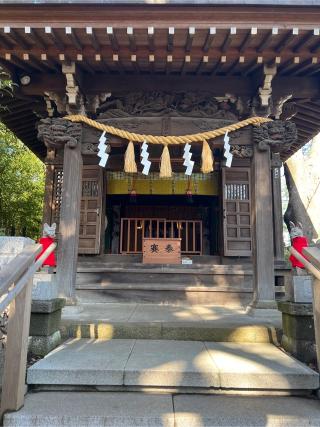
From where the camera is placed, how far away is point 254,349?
3.77 meters

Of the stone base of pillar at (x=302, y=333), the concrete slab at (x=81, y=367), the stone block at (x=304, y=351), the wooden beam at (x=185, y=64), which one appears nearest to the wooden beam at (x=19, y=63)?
the wooden beam at (x=185, y=64)

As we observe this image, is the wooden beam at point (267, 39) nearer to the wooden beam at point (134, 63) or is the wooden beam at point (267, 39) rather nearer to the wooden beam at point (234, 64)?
the wooden beam at point (234, 64)

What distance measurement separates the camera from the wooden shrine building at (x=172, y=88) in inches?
171

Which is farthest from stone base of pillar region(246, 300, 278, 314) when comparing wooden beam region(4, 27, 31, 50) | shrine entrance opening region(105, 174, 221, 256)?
wooden beam region(4, 27, 31, 50)

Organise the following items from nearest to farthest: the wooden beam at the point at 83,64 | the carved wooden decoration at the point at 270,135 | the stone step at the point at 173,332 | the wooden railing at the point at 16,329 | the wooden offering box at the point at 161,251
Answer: the wooden railing at the point at 16,329 → the stone step at the point at 173,332 → the wooden beam at the point at 83,64 → the carved wooden decoration at the point at 270,135 → the wooden offering box at the point at 161,251

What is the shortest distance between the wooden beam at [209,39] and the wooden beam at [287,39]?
104cm

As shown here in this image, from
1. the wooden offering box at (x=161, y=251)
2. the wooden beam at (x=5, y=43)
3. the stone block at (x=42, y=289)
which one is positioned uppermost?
the wooden beam at (x=5, y=43)

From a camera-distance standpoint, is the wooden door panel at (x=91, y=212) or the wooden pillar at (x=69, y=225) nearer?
the wooden pillar at (x=69, y=225)

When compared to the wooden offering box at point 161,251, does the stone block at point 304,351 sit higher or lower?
lower

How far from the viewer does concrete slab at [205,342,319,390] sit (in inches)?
114

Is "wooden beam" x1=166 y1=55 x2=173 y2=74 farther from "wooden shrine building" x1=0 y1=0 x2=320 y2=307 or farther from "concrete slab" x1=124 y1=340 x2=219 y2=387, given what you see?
"concrete slab" x1=124 y1=340 x2=219 y2=387

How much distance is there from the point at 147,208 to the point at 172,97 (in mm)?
5840

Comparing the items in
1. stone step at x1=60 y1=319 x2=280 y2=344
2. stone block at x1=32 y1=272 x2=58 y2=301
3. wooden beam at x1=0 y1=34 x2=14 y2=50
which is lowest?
stone step at x1=60 y1=319 x2=280 y2=344

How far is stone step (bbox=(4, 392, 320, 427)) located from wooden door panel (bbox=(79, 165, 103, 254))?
5.12 m
